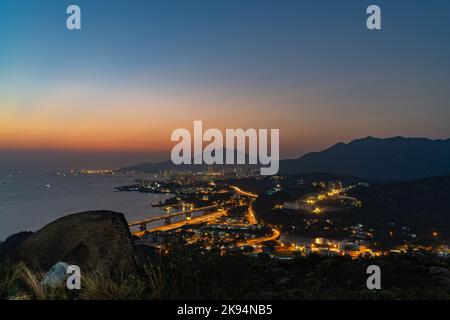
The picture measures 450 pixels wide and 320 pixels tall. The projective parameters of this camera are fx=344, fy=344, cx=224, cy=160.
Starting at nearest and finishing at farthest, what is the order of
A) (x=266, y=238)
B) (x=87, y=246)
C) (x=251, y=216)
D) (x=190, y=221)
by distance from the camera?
(x=87, y=246) < (x=266, y=238) < (x=190, y=221) < (x=251, y=216)

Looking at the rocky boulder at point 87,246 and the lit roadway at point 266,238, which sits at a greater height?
the rocky boulder at point 87,246

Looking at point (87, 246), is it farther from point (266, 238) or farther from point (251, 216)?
point (251, 216)

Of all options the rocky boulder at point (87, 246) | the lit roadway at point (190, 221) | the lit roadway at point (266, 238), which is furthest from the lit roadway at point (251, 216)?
the rocky boulder at point (87, 246)

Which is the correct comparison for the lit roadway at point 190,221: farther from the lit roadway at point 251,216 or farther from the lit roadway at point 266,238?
the lit roadway at point 266,238

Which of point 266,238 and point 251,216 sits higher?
point 266,238

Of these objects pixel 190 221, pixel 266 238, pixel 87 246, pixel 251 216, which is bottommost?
pixel 251 216

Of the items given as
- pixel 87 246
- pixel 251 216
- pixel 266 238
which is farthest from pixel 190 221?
pixel 87 246
